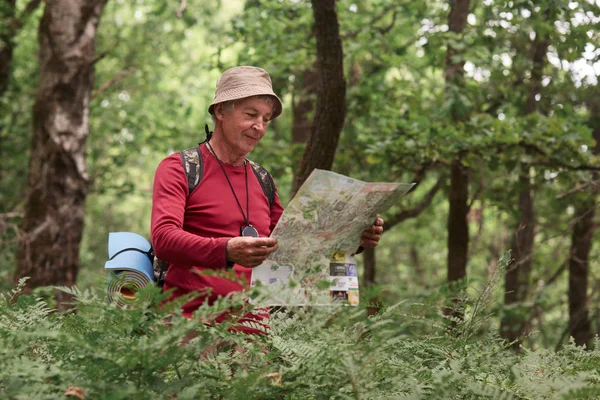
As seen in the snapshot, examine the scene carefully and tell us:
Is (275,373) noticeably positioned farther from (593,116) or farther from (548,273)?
(548,273)

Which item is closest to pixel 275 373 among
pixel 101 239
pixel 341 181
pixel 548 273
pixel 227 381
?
pixel 227 381

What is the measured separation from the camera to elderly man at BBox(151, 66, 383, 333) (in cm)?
267

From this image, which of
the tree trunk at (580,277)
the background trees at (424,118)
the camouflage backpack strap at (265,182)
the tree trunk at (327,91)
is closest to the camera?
the camouflage backpack strap at (265,182)

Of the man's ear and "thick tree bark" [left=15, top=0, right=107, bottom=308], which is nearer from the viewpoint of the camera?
the man's ear

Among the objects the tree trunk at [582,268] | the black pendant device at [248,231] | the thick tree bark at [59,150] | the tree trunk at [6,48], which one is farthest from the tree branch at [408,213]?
the tree trunk at [6,48]

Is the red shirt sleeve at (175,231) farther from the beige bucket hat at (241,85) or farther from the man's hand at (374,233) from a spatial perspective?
→ the man's hand at (374,233)

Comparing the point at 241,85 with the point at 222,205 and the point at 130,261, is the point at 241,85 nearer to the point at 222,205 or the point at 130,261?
the point at 222,205

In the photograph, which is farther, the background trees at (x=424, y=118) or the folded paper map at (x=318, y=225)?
the background trees at (x=424, y=118)

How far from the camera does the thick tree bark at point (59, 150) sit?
23.0ft

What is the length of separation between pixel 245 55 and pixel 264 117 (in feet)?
15.2

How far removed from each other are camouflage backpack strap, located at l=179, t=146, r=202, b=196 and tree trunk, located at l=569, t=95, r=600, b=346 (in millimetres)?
5516

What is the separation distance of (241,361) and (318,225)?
715mm

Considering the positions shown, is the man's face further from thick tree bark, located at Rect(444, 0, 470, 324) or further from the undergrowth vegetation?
thick tree bark, located at Rect(444, 0, 470, 324)

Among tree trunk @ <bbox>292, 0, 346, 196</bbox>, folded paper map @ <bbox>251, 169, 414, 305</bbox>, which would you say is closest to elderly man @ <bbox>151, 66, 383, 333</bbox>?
folded paper map @ <bbox>251, 169, 414, 305</bbox>
